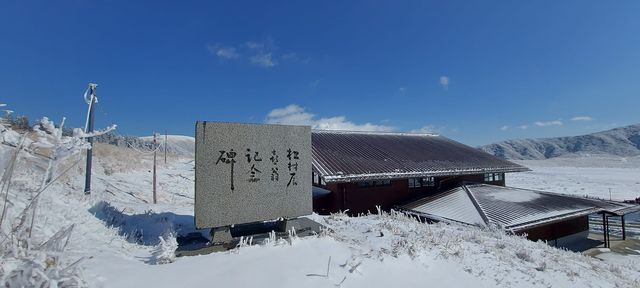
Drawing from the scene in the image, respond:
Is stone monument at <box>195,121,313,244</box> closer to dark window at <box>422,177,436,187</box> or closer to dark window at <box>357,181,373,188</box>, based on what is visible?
dark window at <box>357,181,373,188</box>

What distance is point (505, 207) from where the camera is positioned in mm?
15625

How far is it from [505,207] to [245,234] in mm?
13930

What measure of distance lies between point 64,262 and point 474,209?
15.7m

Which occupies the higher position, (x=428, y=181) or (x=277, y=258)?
(x=428, y=181)

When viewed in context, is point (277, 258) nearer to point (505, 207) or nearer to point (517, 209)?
point (505, 207)

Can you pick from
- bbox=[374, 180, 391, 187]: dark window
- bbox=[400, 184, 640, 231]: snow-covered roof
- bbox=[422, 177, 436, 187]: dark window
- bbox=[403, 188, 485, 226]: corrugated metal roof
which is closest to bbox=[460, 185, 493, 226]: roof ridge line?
bbox=[400, 184, 640, 231]: snow-covered roof

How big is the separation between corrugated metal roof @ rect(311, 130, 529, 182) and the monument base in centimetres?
736

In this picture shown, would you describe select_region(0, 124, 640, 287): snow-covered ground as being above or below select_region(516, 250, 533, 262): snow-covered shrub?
above

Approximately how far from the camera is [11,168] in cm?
303

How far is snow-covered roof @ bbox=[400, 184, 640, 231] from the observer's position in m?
14.2

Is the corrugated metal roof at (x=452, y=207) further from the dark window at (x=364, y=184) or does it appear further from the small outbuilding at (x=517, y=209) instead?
the dark window at (x=364, y=184)

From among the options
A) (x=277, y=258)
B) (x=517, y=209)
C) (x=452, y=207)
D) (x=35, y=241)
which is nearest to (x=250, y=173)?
(x=277, y=258)

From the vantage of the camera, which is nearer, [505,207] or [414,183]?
[505,207]

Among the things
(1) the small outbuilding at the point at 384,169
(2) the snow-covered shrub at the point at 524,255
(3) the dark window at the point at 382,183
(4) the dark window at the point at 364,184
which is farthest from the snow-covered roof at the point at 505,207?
(2) the snow-covered shrub at the point at 524,255
